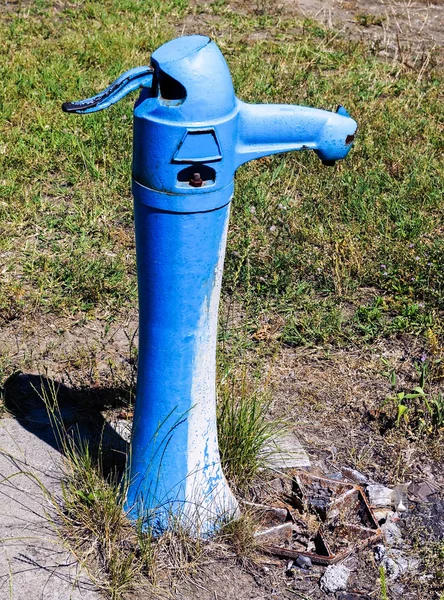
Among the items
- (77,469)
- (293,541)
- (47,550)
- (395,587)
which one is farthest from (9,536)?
(395,587)

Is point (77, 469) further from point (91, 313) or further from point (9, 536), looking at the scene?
point (91, 313)

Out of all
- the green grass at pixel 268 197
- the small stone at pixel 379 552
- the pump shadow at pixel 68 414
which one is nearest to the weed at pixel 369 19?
the green grass at pixel 268 197

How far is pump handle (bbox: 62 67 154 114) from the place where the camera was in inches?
79.4

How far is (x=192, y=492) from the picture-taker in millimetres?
2498

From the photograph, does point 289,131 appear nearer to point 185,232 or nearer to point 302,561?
point 185,232

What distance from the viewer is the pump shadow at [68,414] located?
284cm

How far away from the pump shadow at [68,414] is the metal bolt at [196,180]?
1.09 meters

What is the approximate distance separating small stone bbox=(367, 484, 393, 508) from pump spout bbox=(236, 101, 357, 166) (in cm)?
125

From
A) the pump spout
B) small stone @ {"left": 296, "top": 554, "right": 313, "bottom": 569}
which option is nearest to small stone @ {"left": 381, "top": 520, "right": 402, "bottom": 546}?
small stone @ {"left": 296, "top": 554, "right": 313, "bottom": 569}

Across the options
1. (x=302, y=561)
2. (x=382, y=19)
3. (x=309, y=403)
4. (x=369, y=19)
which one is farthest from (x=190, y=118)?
(x=382, y=19)

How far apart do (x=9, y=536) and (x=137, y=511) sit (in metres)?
0.40

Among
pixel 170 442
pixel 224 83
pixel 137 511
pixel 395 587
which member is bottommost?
pixel 395 587

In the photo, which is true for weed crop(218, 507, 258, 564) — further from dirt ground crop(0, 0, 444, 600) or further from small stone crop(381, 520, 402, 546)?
small stone crop(381, 520, 402, 546)

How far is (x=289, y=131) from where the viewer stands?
2189 mm
